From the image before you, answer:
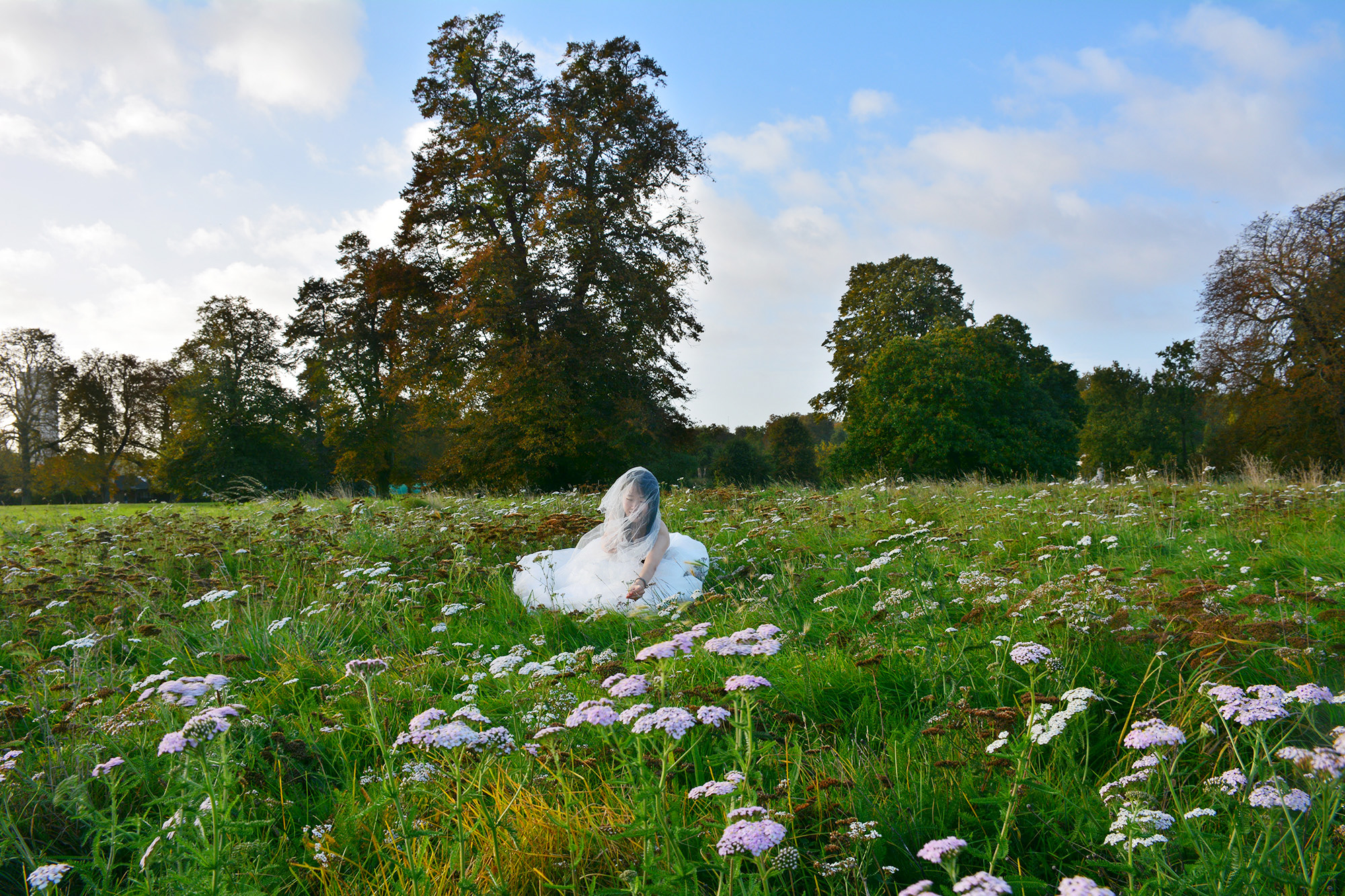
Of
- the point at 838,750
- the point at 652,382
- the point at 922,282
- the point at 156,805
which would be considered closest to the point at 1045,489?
the point at 838,750

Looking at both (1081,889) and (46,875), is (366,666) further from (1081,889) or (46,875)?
(1081,889)

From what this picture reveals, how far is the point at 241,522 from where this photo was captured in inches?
359

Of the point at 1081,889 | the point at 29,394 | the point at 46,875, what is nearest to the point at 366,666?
the point at 46,875

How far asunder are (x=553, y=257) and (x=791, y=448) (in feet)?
109

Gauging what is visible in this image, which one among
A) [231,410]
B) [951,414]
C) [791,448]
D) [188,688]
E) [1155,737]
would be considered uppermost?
[231,410]

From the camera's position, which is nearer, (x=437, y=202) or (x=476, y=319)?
(x=476, y=319)

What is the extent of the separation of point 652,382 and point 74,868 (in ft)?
80.7

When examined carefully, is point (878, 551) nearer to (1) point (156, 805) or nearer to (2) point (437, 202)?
(1) point (156, 805)

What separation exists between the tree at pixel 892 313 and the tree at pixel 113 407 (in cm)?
4167

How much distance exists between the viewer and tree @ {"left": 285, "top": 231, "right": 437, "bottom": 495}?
109 feet

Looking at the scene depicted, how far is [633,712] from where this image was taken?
2.09 metres

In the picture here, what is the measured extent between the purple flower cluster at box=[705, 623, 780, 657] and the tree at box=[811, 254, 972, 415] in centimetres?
3420

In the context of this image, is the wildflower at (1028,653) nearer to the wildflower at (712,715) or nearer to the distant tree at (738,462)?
the wildflower at (712,715)

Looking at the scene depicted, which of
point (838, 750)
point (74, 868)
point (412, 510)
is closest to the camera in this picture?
point (74, 868)
